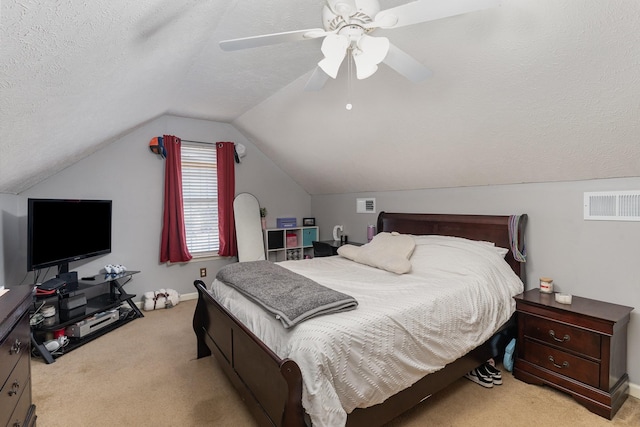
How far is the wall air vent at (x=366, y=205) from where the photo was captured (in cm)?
407

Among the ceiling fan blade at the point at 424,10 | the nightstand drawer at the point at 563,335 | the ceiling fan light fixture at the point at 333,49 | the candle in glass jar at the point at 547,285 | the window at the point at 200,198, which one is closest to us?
the ceiling fan blade at the point at 424,10

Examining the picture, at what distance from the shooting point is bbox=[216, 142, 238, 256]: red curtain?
4305mm

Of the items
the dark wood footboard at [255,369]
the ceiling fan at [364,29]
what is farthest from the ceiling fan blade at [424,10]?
the dark wood footboard at [255,369]

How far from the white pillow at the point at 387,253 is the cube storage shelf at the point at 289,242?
1.71 m

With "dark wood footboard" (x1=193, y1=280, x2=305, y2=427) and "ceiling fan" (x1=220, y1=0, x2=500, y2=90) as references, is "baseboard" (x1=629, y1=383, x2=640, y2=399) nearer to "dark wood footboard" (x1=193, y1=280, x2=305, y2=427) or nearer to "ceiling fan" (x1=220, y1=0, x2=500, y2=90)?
"dark wood footboard" (x1=193, y1=280, x2=305, y2=427)

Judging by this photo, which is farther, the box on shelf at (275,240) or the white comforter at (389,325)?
the box on shelf at (275,240)

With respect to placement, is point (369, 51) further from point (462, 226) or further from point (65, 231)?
point (65, 231)

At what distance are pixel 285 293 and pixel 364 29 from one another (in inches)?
55.2

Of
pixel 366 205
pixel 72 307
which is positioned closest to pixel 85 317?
pixel 72 307

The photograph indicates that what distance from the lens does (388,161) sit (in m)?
3.28

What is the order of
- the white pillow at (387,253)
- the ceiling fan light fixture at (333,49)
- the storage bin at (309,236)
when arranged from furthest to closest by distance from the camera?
the storage bin at (309,236) < the white pillow at (387,253) < the ceiling fan light fixture at (333,49)

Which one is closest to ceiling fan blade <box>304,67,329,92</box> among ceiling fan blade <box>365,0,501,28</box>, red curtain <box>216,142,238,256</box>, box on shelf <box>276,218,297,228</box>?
ceiling fan blade <box>365,0,501,28</box>

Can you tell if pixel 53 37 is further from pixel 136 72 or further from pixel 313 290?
pixel 313 290

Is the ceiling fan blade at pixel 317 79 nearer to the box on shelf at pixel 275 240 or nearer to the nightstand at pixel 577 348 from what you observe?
the nightstand at pixel 577 348
